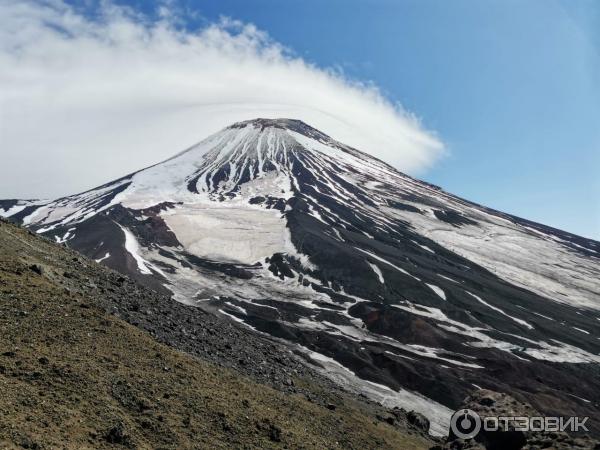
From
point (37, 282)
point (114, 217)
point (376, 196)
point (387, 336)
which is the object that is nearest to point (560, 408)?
point (387, 336)

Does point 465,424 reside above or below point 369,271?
below

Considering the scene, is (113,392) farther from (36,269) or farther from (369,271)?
(369,271)

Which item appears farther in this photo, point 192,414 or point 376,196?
point 376,196

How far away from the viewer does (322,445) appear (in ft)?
76.0

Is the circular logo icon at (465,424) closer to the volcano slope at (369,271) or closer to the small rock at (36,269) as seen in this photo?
the volcano slope at (369,271)

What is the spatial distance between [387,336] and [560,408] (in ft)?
74.3

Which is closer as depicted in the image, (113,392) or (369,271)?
(113,392)

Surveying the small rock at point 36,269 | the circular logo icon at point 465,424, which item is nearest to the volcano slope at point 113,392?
the small rock at point 36,269

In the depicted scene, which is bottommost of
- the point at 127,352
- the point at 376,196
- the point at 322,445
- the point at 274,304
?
the point at 274,304

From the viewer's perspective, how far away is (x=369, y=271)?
92.0 metres

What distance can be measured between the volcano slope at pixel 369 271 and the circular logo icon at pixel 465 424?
14.8 meters

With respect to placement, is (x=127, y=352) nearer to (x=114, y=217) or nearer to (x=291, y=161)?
(x=114, y=217)

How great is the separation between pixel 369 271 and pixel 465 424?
211ft

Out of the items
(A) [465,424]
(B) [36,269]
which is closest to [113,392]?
(B) [36,269]
